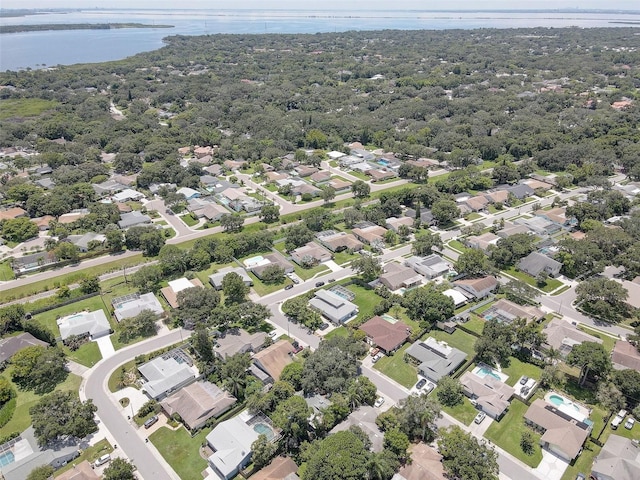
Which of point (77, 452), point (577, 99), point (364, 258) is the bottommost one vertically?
point (77, 452)

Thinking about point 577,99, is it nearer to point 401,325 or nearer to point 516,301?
point 516,301

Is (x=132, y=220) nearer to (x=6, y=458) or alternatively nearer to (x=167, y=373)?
(x=167, y=373)

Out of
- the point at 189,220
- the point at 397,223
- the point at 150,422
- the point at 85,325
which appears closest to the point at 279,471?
the point at 150,422

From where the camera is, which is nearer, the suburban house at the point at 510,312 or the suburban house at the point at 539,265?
the suburban house at the point at 510,312

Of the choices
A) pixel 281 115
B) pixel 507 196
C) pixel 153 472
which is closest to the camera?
pixel 153 472

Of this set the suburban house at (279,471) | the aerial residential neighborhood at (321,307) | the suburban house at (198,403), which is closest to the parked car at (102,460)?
the aerial residential neighborhood at (321,307)

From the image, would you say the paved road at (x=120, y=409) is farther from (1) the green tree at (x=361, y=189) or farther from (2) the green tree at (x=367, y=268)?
(1) the green tree at (x=361, y=189)

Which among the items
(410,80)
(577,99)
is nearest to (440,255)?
(577,99)

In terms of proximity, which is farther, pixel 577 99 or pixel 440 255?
pixel 577 99
